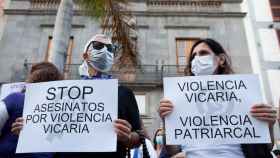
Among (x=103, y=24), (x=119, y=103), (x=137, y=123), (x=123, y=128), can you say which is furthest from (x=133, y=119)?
(x=103, y=24)

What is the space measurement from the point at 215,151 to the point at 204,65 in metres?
0.77

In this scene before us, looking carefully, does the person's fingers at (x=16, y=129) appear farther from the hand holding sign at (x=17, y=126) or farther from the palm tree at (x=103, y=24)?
the palm tree at (x=103, y=24)

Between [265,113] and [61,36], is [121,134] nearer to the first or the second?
[265,113]

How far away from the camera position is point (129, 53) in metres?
7.94

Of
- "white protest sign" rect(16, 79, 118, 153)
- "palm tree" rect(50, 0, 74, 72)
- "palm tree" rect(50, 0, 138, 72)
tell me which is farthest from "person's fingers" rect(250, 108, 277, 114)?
"palm tree" rect(50, 0, 138, 72)

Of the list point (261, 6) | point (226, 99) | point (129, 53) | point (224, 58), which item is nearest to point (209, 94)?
point (226, 99)

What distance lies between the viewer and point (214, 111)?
8.30 feet

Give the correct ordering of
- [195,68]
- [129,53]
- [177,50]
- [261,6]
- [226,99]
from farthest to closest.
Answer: [261,6], [177,50], [129,53], [195,68], [226,99]

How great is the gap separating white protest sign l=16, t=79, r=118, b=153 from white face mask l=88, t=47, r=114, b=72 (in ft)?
1.51

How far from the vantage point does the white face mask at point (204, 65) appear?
2871 mm

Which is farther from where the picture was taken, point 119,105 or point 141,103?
point 141,103

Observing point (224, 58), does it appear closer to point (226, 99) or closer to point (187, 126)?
point (226, 99)

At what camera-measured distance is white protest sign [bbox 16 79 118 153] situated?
238 centimetres

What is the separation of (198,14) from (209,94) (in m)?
12.1
